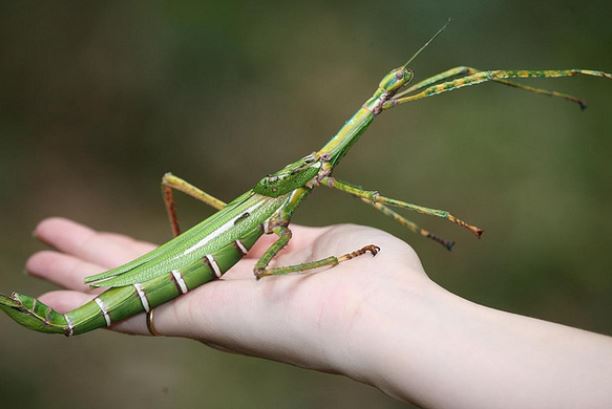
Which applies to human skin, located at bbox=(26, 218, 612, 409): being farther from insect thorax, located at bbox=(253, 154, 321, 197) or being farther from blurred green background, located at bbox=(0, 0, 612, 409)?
blurred green background, located at bbox=(0, 0, 612, 409)

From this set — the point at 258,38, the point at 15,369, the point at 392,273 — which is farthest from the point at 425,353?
the point at 258,38

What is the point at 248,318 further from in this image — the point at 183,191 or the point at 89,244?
the point at 89,244

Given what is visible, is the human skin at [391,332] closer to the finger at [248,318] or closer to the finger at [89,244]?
the finger at [248,318]

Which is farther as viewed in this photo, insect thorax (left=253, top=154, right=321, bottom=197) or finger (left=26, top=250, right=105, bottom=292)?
finger (left=26, top=250, right=105, bottom=292)

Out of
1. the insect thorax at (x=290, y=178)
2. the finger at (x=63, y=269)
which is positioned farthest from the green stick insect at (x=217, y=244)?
the finger at (x=63, y=269)

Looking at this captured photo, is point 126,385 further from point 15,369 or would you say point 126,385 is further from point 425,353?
point 425,353

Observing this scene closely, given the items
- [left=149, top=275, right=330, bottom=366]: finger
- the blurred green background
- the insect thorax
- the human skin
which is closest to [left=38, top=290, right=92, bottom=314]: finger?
the human skin
